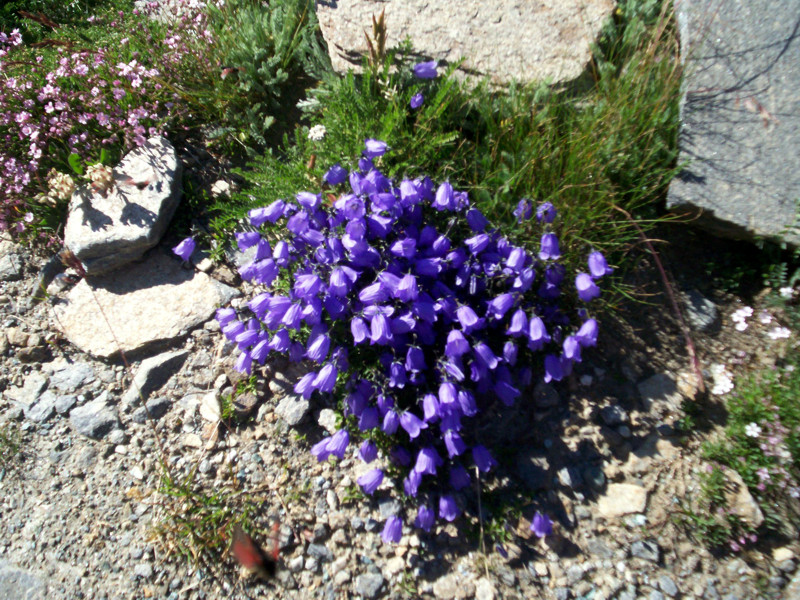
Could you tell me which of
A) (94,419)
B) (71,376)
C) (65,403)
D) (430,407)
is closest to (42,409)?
(65,403)

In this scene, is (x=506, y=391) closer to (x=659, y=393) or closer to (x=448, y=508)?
(x=448, y=508)

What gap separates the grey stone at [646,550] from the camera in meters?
2.87

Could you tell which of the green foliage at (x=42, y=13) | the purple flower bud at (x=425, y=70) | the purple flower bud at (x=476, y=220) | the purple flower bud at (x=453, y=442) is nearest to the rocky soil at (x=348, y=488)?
the purple flower bud at (x=453, y=442)

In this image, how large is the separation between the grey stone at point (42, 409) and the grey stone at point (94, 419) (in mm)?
137

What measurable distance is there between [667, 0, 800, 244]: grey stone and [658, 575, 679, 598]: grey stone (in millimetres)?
1964

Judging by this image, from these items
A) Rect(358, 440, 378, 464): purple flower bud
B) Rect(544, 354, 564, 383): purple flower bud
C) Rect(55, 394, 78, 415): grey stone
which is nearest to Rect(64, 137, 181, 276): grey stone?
Rect(55, 394, 78, 415): grey stone

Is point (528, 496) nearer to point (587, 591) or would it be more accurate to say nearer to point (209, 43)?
point (587, 591)

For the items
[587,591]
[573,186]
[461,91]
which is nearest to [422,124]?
[461,91]

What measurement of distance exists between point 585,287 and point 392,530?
1.61 metres

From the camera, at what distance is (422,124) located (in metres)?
3.34

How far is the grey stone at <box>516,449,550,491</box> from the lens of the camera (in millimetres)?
3092

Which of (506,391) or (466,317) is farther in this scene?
(506,391)

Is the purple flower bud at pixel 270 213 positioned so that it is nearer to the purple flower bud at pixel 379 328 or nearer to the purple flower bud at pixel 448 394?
the purple flower bud at pixel 379 328

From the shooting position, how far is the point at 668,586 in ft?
9.22
